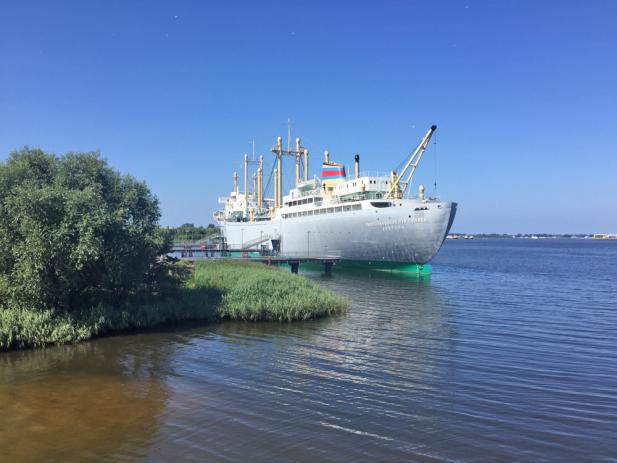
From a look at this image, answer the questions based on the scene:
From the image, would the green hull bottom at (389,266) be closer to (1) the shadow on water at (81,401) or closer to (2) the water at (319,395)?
(2) the water at (319,395)

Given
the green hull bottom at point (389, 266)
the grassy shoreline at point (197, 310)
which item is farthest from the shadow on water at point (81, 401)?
the green hull bottom at point (389, 266)

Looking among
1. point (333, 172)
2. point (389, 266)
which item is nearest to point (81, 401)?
point (389, 266)

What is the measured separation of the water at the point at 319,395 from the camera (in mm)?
8461

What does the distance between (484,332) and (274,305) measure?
995 centimetres

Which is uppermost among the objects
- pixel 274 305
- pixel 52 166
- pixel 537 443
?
pixel 52 166

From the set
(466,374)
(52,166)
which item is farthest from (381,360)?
(52,166)

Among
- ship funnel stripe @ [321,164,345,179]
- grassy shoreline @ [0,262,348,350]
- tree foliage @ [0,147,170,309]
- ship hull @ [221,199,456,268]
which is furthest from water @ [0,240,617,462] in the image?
ship funnel stripe @ [321,164,345,179]

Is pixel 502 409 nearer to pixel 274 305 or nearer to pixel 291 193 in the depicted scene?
pixel 274 305

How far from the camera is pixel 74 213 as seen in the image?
53.5 feet

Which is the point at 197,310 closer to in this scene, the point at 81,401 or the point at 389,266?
the point at 81,401

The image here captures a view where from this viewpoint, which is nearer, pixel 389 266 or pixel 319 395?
pixel 319 395

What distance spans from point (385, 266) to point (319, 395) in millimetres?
40279

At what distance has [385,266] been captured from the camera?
50562 millimetres

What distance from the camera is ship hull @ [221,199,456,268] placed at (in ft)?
147
